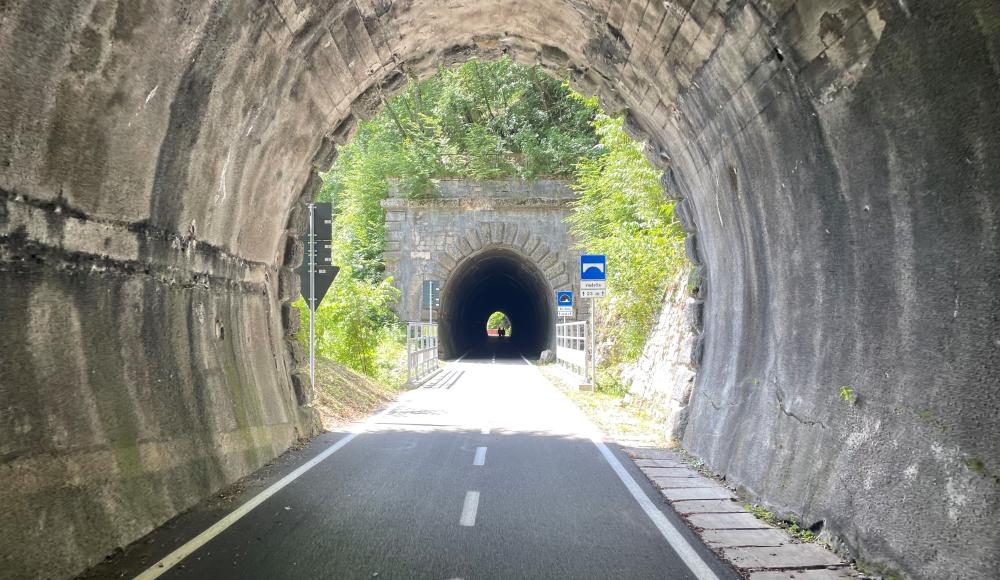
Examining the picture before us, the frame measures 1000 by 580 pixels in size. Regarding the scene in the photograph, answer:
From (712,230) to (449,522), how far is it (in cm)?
496

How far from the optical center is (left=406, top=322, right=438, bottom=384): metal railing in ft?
58.8

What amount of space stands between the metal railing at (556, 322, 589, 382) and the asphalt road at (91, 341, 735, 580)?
870 cm

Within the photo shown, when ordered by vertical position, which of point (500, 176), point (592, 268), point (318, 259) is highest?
point (500, 176)

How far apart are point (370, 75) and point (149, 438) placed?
5.46 metres

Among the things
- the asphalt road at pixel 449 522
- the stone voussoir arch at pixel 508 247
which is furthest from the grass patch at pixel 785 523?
the stone voussoir arch at pixel 508 247

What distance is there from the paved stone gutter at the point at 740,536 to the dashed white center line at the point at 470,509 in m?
1.73

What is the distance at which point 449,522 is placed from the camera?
542 cm

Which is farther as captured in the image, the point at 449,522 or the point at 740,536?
the point at 449,522

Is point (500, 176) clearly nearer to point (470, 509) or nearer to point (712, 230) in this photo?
point (712, 230)

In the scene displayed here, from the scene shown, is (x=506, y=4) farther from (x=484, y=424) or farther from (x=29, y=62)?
(x=484, y=424)

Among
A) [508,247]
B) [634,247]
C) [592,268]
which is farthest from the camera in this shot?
[508,247]

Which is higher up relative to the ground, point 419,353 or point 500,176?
point 500,176

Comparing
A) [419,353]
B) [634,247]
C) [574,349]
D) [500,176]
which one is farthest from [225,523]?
[500,176]

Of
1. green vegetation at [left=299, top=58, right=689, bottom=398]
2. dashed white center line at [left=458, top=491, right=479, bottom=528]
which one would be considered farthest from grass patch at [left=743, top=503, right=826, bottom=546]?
green vegetation at [left=299, top=58, right=689, bottom=398]
